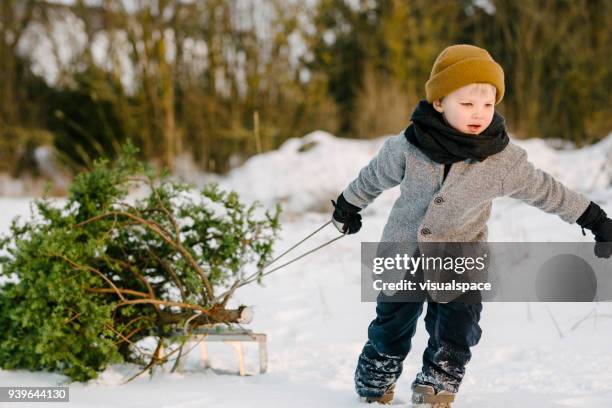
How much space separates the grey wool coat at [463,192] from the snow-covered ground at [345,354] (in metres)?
0.58

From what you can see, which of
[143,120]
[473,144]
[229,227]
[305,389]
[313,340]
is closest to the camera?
[473,144]

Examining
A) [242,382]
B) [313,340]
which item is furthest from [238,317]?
[313,340]

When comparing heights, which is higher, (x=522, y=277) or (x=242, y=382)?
(x=522, y=277)

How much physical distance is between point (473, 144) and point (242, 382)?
4.12 feet

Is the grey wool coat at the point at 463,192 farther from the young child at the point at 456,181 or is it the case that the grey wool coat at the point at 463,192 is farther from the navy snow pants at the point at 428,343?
the navy snow pants at the point at 428,343

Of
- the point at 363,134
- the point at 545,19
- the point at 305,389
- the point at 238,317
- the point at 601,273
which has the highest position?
the point at 545,19

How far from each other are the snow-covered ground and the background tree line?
17.1 feet

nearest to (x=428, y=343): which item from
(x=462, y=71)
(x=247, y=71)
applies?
(x=462, y=71)

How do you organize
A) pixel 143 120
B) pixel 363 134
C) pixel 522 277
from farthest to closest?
pixel 363 134 → pixel 143 120 → pixel 522 277

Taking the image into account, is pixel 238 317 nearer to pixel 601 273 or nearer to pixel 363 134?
pixel 601 273

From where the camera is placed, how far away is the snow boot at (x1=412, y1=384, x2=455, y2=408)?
Answer: 229 centimetres

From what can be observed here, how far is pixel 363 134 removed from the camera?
1090 cm

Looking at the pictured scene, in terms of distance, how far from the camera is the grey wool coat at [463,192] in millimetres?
2254

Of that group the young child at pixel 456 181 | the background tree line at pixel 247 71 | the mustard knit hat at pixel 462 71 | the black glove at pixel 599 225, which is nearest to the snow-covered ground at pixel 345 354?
the young child at pixel 456 181
